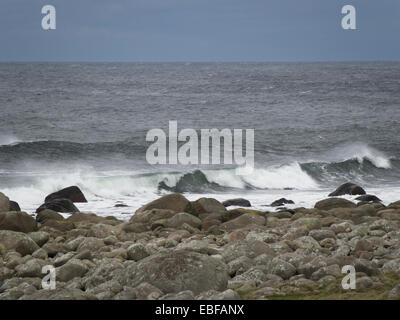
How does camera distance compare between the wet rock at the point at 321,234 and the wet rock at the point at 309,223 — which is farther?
the wet rock at the point at 309,223

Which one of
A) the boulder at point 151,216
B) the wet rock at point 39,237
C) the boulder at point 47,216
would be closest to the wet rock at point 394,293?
the wet rock at point 39,237

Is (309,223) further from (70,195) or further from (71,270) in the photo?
(70,195)

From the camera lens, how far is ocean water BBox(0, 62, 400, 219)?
25453 mm

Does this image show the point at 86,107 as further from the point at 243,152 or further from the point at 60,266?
the point at 60,266

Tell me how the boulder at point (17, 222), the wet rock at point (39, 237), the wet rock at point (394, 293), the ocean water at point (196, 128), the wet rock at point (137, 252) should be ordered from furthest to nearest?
1. the ocean water at point (196, 128)
2. the boulder at point (17, 222)
3. the wet rock at point (39, 237)
4. the wet rock at point (137, 252)
5. the wet rock at point (394, 293)

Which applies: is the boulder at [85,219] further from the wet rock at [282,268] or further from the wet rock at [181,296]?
the wet rock at [181,296]

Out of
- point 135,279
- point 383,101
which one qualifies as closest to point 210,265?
point 135,279

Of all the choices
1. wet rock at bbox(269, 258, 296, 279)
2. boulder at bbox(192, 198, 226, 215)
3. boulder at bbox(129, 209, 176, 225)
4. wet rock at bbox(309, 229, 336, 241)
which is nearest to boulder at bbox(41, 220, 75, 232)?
boulder at bbox(129, 209, 176, 225)

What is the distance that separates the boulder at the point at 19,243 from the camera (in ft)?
41.9

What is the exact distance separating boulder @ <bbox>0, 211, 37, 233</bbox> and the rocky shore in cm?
2

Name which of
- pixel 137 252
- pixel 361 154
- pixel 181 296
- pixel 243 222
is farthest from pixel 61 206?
pixel 361 154

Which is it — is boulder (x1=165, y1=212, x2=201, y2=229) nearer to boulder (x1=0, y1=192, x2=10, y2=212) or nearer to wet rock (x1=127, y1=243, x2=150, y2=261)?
wet rock (x1=127, y1=243, x2=150, y2=261)

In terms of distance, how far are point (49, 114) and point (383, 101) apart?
34673 mm

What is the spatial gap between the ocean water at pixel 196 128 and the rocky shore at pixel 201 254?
12.4 feet
